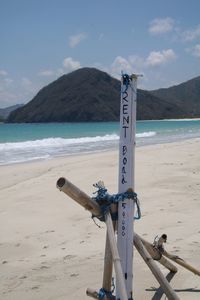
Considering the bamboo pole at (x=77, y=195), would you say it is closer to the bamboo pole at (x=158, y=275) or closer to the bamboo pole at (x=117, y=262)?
the bamboo pole at (x=117, y=262)

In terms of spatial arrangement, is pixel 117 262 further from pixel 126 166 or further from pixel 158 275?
pixel 126 166

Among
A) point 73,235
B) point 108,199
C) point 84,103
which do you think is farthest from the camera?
point 84,103

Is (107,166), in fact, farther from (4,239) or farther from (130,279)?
(130,279)

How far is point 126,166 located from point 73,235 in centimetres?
289

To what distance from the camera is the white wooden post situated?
317 cm

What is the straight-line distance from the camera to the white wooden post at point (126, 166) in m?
3.17

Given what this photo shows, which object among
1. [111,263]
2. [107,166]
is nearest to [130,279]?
[111,263]

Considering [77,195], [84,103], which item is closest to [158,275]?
[77,195]

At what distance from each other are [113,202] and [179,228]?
109 inches

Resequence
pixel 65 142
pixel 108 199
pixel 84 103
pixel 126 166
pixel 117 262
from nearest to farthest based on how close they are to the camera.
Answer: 1. pixel 117 262
2. pixel 126 166
3. pixel 108 199
4. pixel 65 142
5. pixel 84 103

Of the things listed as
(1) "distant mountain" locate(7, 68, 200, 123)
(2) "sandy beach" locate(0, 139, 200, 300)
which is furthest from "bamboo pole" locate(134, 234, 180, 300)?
(1) "distant mountain" locate(7, 68, 200, 123)

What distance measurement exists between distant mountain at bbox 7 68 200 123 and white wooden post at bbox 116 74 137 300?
114 m

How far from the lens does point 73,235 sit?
5.84 m

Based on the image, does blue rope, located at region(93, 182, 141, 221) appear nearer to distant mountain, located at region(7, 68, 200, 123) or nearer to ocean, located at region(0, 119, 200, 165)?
ocean, located at region(0, 119, 200, 165)
